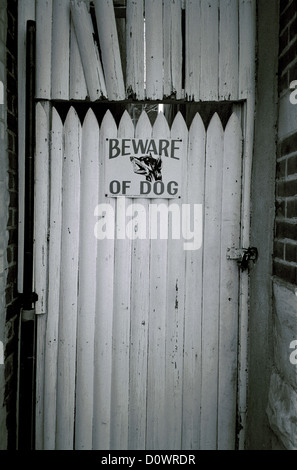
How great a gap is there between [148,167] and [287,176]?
30.3 inches

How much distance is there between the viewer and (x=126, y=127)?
2.22 m

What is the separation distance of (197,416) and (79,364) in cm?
75

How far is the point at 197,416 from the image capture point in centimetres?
227

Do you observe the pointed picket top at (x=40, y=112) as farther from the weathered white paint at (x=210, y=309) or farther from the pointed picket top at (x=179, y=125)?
the weathered white paint at (x=210, y=309)

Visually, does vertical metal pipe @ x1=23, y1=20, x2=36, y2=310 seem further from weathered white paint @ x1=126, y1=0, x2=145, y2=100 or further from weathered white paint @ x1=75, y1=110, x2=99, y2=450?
weathered white paint @ x1=126, y1=0, x2=145, y2=100

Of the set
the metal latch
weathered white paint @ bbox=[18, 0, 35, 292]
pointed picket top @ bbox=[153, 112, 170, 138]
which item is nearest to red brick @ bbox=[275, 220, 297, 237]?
the metal latch

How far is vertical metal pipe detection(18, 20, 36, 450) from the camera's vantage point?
6.84 ft

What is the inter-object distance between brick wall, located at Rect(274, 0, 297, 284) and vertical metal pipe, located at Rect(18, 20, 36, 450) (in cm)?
129

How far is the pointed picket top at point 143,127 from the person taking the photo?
222 cm

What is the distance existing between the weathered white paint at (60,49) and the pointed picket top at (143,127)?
42 centimetres

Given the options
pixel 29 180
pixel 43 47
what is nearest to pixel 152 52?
pixel 43 47

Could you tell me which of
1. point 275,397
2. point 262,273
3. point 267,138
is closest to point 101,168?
point 267,138

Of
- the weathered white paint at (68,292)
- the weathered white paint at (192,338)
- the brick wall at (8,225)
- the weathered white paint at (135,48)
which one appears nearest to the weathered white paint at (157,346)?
the weathered white paint at (192,338)

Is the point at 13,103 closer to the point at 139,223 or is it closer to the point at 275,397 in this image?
the point at 139,223
